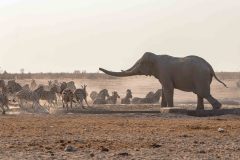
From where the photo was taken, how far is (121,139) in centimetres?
1706

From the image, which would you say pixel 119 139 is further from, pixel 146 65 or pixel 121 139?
pixel 146 65

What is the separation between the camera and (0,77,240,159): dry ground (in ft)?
47.3

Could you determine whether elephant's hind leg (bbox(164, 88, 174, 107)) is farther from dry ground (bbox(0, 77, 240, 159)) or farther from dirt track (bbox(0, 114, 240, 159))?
dirt track (bbox(0, 114, 240, 159))

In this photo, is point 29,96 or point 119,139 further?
point 29,96

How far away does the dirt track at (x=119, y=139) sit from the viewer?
14414mm

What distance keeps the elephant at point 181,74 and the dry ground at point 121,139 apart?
5.37 m

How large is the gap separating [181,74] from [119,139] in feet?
47.4

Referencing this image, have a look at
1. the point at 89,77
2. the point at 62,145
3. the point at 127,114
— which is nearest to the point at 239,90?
the point at 89,77

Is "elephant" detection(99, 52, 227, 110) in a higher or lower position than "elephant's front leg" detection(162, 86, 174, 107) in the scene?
higher

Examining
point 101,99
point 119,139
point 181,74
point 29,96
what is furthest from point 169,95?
point 119,139

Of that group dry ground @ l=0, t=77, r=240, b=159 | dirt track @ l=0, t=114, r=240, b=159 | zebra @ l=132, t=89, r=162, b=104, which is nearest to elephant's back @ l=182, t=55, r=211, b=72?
dry ground @ l=0, t=77, r=240, b=159

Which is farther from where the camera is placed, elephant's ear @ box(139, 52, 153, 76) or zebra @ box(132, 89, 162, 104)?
Result: zebra @ box(132, 89, 162, 104)

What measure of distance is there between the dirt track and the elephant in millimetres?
7275

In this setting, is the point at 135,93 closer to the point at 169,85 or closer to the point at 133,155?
the point at 169,85
